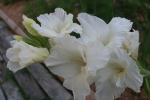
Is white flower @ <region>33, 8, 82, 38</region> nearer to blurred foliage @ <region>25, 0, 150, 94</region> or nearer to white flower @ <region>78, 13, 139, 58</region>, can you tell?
white flower @ <region>78, 13, 139, 58</region>

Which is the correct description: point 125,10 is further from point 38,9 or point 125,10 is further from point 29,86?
point 38,9

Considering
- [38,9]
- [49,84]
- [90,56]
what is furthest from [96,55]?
[38,9]

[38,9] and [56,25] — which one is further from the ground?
[56,25]

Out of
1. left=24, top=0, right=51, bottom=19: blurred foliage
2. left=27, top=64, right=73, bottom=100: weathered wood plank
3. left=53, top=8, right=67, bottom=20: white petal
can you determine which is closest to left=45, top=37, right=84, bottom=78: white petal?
left=53, top=8, right=67, bottom=20: white petal

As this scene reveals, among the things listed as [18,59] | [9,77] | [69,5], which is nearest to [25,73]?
[9,77]

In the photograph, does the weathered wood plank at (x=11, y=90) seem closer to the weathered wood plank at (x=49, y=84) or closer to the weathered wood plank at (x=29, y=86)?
the weathered wood plank at (x=29, y=86)

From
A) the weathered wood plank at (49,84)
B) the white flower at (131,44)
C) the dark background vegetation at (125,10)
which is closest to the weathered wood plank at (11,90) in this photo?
the weathered wood plank at (49,84)
